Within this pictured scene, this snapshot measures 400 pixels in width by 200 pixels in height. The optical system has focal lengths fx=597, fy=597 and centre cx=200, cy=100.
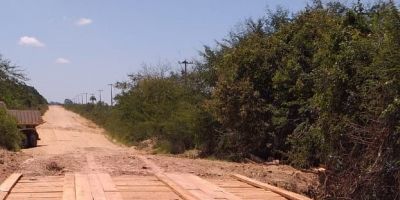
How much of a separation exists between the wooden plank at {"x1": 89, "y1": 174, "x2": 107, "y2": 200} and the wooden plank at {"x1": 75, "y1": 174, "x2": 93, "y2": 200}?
0.08m

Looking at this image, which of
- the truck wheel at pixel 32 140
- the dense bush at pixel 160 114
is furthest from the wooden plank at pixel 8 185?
the truck wheel at pixel 32 140

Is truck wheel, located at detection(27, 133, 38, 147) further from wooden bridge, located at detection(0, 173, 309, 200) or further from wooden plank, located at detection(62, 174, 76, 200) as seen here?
wooden plank, located at detection(62, 174, 76, 200)

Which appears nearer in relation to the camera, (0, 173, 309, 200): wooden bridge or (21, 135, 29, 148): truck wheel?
(0, 173, 309, 200): wooden bridge

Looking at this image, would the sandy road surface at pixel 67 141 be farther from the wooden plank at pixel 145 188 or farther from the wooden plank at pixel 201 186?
the wooden plank at pixel 145 188

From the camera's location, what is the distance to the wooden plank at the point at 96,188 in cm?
919

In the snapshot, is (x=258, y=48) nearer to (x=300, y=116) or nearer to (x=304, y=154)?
(x=300, y=116)

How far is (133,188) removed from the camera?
10508 millimetres

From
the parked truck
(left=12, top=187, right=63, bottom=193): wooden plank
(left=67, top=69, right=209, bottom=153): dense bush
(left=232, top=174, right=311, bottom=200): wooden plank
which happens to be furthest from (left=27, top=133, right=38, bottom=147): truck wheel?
(left=12, top=187, right=63, bottom=193): wooden plank

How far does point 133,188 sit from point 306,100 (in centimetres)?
927

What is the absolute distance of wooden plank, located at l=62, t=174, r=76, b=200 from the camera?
9.24 m

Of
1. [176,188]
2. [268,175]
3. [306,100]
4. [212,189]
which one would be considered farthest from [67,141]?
[212,189]

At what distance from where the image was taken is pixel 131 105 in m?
44.6

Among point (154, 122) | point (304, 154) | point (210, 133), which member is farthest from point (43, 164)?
point (154, 122)

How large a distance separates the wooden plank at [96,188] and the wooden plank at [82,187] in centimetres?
8
